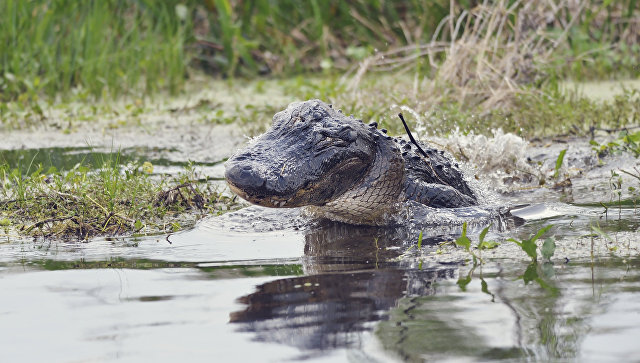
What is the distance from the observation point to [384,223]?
468cm

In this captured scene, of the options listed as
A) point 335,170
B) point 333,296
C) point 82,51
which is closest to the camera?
point 333,296

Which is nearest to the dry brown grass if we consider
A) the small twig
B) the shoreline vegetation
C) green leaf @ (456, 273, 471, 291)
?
the shoreline vegetation

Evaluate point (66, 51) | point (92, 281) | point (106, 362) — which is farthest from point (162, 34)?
point (106, 362)

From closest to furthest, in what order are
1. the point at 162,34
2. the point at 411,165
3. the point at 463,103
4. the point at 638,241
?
the point at 638,241
the point at 411,165
the point at 463,103
the point at 162,34

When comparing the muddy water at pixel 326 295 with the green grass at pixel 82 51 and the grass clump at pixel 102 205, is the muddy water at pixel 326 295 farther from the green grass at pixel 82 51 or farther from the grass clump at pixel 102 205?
the green grass at pixel 82 51

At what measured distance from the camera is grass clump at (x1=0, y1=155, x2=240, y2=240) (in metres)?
4.41

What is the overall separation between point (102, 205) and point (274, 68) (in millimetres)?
6661

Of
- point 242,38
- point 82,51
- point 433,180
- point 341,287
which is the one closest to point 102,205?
point 433,180

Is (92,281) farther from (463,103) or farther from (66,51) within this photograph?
(66,51)

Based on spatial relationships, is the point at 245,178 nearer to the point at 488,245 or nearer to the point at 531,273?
the point at 488,245

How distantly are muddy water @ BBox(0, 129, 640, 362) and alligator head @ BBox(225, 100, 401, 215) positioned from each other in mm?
261

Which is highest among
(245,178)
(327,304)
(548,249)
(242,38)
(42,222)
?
(242,38)

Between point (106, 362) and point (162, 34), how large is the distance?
8.63 metres

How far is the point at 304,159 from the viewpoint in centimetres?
404
